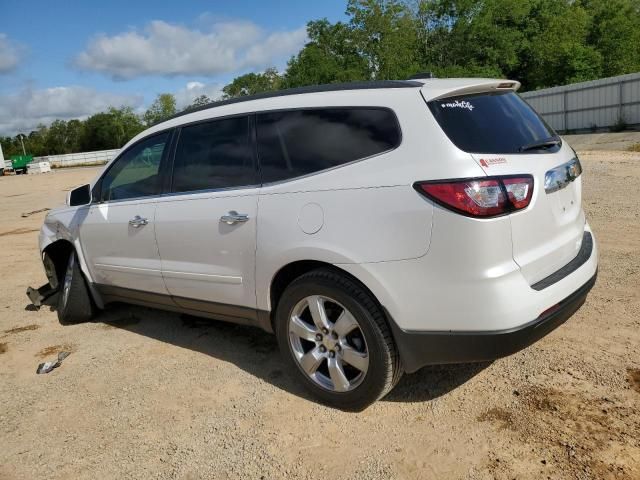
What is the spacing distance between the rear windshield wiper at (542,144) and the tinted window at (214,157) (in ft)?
5.24

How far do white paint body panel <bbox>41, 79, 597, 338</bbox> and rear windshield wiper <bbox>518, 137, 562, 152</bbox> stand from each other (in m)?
0.07

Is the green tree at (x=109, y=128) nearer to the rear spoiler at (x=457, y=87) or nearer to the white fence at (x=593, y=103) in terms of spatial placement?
the white fence at (x=593, y=103)

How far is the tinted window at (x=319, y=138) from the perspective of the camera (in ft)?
9.58

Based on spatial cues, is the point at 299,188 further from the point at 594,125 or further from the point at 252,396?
the point at 594,125

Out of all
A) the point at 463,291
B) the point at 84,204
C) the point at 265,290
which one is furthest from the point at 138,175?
the point at 463,291

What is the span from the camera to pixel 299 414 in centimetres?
320

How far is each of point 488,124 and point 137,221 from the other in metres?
2.66

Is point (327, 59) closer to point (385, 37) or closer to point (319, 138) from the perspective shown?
point (385, 37)

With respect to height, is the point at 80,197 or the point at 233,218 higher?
the point at 80,197

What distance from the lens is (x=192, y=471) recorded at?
279cm

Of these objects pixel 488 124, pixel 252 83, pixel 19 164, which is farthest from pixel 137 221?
pixel 252 83

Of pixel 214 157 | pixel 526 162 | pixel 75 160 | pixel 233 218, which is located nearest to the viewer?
pixel 526 162

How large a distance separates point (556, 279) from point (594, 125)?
2839 centimetres

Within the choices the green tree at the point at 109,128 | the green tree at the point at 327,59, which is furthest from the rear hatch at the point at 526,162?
the green tree at the point at 109,128
